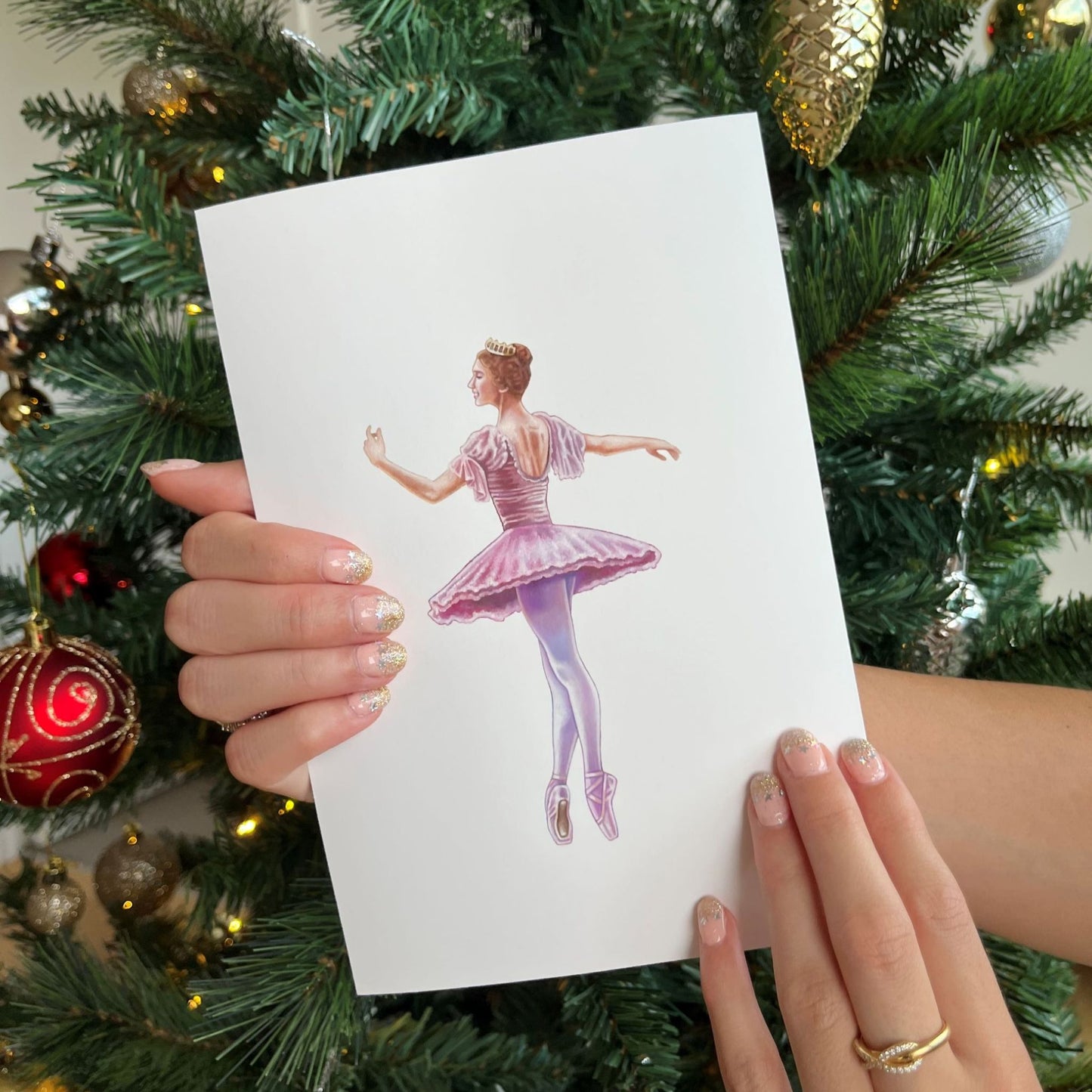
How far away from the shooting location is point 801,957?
37 cm

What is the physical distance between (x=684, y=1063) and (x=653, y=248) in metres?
0.47

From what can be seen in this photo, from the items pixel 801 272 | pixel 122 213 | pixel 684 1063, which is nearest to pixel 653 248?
pixel 801 272

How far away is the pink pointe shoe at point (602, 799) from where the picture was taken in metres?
0.39

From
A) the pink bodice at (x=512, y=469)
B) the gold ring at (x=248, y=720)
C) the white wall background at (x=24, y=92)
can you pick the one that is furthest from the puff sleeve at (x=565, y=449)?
the white wall background at (x=24, y=92)

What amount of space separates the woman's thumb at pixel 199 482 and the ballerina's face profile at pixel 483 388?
14 cm

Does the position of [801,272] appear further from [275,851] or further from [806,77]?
[275,851]

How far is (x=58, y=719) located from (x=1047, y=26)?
77cm

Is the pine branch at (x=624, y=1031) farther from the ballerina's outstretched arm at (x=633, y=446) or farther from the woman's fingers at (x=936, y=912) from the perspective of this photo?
the ballerina's outstretched arm at (x=633, y=446)

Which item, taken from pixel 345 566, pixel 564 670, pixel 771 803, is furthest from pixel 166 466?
pixel 771 803

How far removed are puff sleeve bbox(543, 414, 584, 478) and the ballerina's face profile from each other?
0.03 metres

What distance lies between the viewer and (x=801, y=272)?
16.6 inches

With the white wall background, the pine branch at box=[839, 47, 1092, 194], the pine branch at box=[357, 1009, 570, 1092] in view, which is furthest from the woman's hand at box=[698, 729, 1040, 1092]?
the white wall background

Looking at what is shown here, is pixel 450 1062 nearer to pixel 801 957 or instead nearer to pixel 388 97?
pixel 801 957

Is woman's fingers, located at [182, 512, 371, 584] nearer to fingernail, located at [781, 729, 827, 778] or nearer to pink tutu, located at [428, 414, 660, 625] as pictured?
pink tutu, located at [428, 414, 660, 625]
